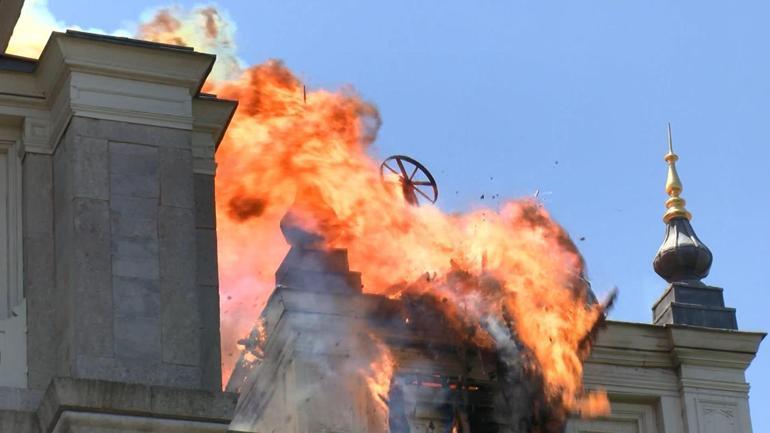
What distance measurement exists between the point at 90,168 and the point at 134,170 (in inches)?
18.1

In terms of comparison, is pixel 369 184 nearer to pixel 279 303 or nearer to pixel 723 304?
pixel 279 303

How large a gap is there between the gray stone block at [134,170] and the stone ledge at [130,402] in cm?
226

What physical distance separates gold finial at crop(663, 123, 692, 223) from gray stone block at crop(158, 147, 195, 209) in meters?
13.0

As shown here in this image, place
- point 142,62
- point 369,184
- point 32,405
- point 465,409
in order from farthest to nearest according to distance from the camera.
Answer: point 369,184 → point 465,409 → point 142,62 → point 32,405

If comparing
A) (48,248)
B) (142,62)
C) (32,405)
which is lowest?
(32,405)

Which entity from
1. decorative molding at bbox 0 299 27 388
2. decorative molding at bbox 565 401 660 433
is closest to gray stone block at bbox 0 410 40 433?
decorative molding at bbox 0 299 27 388

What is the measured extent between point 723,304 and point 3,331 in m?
13.4

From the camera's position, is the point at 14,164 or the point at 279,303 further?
the point at 279,303

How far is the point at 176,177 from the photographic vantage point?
78.2 ft

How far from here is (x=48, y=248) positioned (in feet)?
77.6

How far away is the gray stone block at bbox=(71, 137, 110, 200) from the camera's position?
23297 mm

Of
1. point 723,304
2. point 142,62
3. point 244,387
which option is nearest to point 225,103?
point 142,62

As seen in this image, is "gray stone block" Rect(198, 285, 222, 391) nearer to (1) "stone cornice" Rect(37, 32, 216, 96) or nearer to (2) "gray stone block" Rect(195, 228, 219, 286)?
(2) "gray stone block" Rect(195, 228, 219, 286)

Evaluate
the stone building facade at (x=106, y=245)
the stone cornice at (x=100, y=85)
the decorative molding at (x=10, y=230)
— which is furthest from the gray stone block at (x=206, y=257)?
the decorative molding at (x=10, y=230)
